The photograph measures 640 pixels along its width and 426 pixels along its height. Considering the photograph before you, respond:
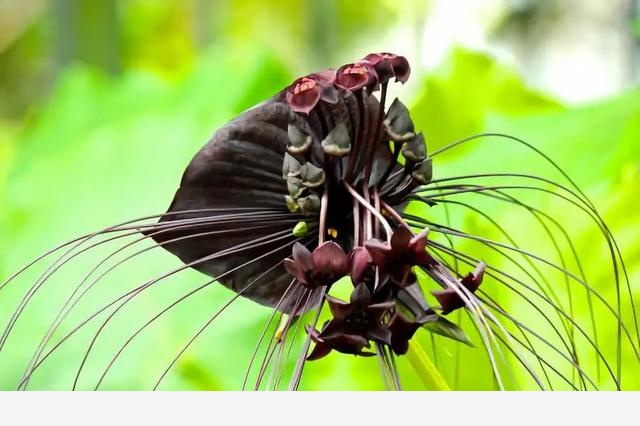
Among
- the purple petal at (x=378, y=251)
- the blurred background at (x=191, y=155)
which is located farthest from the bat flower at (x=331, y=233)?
the blurred background at (x=191, y=155)

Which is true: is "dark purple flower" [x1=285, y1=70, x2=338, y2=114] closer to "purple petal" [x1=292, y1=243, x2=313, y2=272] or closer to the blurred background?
"purple petal" [x1=292, y1=243, x2=313, y2=272]

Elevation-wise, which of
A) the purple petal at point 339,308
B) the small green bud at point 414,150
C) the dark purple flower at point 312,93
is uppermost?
the dark purple flower at point 312,93

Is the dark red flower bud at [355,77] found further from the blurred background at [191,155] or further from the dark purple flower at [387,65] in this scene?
the blurred background at [191,155]

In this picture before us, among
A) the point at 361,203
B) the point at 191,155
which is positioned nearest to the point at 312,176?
the point at 361,203

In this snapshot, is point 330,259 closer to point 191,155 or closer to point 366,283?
point 366,283

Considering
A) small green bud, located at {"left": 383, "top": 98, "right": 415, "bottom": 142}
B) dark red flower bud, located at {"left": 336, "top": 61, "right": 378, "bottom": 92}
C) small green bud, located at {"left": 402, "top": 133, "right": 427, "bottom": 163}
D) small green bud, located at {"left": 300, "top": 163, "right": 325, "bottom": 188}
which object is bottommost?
small green bud, located at {"left": 300, "top": 163, "right": 325, "bottom": 188}

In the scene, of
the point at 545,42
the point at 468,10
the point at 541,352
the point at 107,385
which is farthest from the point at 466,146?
the point at 545,42

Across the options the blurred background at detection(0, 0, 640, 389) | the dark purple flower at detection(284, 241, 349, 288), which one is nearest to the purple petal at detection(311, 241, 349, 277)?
the dark purple flower at detection(284, 241, 349, 288)
